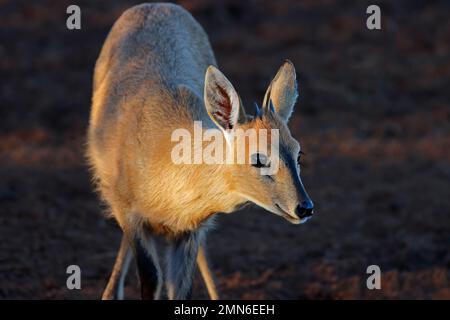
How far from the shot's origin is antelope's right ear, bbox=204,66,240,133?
20.7 feet

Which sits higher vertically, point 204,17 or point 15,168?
point 204,17

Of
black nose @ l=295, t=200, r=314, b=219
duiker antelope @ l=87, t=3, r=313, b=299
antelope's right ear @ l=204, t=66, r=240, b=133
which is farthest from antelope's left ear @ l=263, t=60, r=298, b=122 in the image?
black nose @ l=295, t=200, r=314, b=219

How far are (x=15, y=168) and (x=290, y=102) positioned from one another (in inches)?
221

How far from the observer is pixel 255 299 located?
8.53 meters

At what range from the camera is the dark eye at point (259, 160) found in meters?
6.12

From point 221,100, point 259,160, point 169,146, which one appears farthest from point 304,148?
point 259,160

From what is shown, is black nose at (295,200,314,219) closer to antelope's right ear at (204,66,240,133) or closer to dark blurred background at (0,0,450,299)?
antelope's right ear at (204,66,240,133)

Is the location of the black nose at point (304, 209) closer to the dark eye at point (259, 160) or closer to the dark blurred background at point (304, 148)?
the dark eye at point (259, 160)

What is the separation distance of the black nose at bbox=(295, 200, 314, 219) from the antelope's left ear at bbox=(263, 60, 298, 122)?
2.89 feet

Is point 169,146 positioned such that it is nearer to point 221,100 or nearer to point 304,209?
point 221,100

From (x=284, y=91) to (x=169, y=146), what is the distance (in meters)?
0.99

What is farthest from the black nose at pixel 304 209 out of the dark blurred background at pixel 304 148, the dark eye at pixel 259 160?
the dark blurred background at pixel 304 148

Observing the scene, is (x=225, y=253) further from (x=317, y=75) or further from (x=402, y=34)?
(x=402, y=34)
